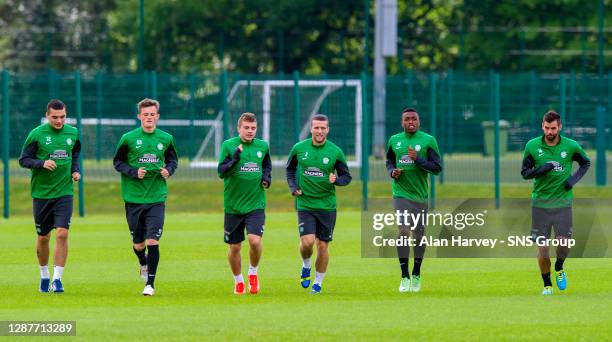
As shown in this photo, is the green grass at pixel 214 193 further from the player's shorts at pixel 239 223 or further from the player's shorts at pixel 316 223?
the player's shorts at pixel 239 223

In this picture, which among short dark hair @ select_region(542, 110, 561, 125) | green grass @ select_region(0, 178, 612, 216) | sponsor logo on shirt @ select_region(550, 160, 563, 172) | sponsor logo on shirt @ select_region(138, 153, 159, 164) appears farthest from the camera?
green grass @ select_region(0, 178, 612, 216)

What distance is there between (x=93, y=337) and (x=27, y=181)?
2164 centimetres

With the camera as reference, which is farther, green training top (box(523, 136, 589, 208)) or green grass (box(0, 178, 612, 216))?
green grass (box(0, 178, 612, 216))

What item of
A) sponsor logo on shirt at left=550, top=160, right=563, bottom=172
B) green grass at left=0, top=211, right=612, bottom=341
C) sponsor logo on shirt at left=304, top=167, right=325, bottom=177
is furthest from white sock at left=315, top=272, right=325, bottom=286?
sponsor logo on shirt at left=550, top=160, right=563, bottom=172

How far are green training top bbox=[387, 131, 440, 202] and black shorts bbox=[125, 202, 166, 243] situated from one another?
246cm

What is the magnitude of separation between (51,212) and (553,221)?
5.14 m

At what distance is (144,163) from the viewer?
50.8 ft

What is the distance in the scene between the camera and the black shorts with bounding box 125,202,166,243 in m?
15.3

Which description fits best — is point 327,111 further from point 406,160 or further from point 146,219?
point 146,219

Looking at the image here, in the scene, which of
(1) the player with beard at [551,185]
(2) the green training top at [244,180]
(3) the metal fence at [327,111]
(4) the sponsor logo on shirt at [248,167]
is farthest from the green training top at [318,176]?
(3) the metal fence at [327,111]

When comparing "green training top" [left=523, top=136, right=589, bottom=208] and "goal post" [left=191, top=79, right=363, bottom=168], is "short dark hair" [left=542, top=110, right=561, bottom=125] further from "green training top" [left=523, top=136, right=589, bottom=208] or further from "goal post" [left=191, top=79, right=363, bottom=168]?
"goal post" [left=191, top=79, right=363, bottom=168]

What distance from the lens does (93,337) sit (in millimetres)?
11961

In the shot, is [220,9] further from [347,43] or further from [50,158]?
[50,158]

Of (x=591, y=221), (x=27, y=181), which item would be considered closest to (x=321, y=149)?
(x=591, y=221)
